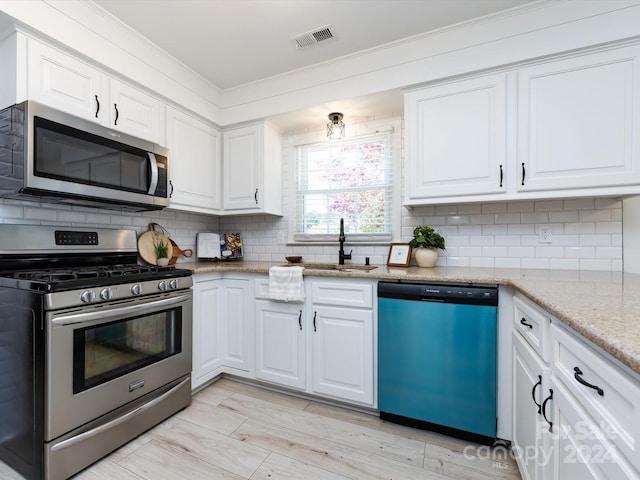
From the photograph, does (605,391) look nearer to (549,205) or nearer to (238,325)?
(549,205)

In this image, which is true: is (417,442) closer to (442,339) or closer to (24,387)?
(442,339)

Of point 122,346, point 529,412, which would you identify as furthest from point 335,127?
point 529,412

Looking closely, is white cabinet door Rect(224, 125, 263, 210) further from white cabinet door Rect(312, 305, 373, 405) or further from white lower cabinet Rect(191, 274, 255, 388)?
white cabinet door Rect(312, 305, 373, 405)

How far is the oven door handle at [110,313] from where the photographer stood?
1367 millimetres

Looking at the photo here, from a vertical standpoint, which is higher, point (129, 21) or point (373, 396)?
point (129, 21)

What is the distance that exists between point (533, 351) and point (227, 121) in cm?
275

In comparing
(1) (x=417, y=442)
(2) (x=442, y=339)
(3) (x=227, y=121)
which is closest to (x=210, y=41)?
(3) (x=227, y=121)

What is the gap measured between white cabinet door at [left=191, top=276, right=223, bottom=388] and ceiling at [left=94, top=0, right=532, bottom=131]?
1.67 m

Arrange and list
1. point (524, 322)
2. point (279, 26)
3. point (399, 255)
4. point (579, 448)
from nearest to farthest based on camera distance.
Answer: point (579, 448), point (524, 322), point (279, 26), point (399, 255)

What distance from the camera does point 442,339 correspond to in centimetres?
169

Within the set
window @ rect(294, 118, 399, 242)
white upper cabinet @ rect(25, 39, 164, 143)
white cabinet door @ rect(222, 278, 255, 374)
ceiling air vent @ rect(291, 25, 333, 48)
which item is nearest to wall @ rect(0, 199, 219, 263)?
white upper cabinet @ rect(25, 39, 164, 143)

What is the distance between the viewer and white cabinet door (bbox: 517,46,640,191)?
1.63 m

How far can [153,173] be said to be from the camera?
6.72 ft

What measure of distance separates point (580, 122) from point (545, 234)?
2.35 ft
